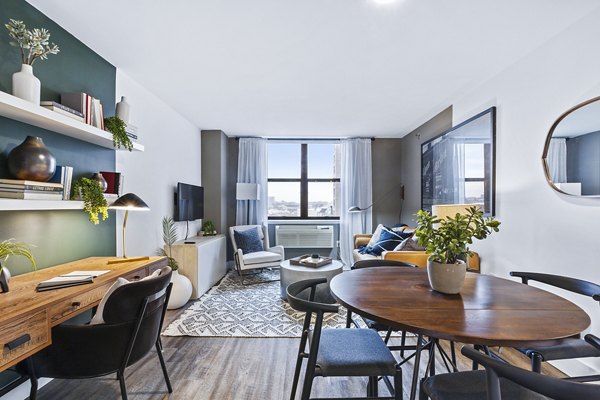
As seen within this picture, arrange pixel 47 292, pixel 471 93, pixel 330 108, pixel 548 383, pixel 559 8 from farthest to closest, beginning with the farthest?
pixel 330 108
pixel 471 93
pixel 559 8
pixel 47 292
pixel 548 383

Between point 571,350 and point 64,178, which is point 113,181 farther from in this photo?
point 571,350

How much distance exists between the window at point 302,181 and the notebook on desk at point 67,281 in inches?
158

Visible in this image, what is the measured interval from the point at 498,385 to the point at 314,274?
2537 mm

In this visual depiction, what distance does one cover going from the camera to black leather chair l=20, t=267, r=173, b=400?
1456mm

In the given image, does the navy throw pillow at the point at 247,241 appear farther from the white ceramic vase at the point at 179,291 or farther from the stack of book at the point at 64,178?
the stack of book at the point at 64,178

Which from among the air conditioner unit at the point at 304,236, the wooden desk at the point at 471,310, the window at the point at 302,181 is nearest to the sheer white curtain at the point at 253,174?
the window at the point at 302,181

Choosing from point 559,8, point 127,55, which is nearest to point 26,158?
point 127,55

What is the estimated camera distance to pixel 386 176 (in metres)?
5.66

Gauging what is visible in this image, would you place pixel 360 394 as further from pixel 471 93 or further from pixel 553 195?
pixel 471 93

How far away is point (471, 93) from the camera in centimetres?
325

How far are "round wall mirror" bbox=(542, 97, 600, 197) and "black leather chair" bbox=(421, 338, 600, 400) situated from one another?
1.57 metres

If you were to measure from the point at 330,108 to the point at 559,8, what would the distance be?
2.37 metres

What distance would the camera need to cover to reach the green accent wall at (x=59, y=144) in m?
1.76

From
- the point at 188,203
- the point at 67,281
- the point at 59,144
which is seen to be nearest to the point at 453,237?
the point at 67,281
